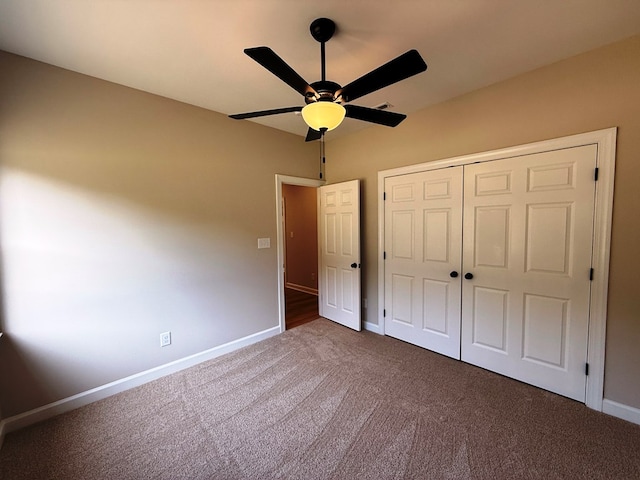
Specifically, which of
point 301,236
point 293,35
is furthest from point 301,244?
point 293,35

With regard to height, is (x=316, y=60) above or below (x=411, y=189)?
above

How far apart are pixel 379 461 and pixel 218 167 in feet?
9.15

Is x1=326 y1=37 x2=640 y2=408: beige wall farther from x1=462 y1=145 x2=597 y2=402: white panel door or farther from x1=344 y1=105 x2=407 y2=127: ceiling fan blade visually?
x1=344 y1=105 x2=407 y2=127: ceiling fan blade

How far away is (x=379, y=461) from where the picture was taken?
1.51 m

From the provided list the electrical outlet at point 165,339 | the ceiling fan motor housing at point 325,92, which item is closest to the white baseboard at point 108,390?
the electrical outlet at point 165,339

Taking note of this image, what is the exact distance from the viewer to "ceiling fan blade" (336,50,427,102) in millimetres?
1152

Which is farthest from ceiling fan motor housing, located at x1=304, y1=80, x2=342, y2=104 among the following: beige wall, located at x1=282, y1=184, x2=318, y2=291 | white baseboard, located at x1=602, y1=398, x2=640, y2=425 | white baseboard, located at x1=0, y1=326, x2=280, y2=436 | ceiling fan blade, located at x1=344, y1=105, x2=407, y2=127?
beige wall, located at x1=282, y1=184, x2=318, y2=291

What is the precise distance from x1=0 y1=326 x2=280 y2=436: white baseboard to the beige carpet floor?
0.23 ft

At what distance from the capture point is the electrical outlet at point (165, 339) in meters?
2.42

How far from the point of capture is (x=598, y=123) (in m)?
1.84

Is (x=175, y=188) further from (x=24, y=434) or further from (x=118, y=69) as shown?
(x=24, y=434)

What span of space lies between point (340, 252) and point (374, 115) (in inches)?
82.5

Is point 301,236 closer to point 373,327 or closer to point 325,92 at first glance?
point 373,327

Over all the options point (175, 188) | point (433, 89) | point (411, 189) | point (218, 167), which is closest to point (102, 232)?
point (175, 188)
